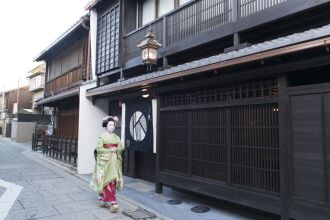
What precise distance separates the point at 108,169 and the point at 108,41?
7.00m

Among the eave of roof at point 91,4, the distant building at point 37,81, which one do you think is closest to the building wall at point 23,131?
the distant building at point 37,81

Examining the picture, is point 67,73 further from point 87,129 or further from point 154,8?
point 154,8

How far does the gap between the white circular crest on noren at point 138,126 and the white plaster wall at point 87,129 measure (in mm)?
3140

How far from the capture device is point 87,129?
13.7 m

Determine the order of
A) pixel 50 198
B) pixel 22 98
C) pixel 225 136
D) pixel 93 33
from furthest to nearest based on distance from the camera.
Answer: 1. pixel 22 98
2. pixel 93 33
3. pixel 50 198
4. pixel 225 136

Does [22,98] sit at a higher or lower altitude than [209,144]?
higher

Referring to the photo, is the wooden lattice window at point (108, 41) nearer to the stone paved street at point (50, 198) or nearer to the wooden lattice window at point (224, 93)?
the wooden lattice window at point (224, 93)

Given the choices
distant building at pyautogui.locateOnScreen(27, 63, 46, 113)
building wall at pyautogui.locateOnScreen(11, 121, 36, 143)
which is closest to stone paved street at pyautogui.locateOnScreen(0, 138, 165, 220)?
building wall at pyautogui.locateOnScreen(11, 121, 36, 143)

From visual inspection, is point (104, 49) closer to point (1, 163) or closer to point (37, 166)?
point (37, 166)

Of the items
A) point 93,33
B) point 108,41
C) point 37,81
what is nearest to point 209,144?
point 108,41

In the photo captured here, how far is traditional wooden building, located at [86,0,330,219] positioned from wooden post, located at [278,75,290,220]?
0.06ft

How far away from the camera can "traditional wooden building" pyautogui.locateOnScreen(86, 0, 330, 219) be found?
18.1 feet

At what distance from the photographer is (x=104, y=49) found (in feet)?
44.7

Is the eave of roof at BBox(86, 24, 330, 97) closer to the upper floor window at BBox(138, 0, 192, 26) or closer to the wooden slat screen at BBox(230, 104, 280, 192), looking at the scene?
the wooden slat screen at BBox(230, 104, 280, 192)
